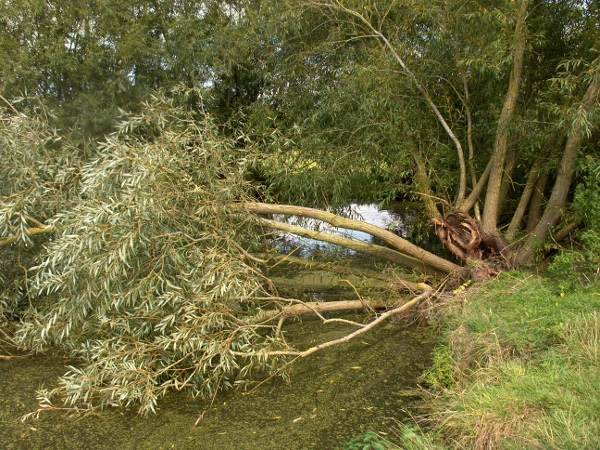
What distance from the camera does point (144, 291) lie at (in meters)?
4.55

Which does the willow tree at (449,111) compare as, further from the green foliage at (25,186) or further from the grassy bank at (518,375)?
the green foliage at (25,186)

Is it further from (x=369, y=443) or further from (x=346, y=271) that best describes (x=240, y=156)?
(x=369, y=443)

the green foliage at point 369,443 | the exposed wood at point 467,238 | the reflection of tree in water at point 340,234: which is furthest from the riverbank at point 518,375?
the reflection of tree in water at point 340,234

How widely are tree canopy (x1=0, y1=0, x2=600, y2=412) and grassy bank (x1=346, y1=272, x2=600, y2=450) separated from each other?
997mm

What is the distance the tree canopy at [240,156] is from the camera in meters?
4.57

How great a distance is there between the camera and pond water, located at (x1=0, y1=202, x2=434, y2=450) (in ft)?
12.9

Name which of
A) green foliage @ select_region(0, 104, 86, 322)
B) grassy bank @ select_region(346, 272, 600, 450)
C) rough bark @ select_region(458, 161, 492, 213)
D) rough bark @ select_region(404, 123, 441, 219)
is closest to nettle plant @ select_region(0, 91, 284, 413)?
green foliage @ select_region(0, 104, 86, 322)

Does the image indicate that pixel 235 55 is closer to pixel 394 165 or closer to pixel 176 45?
pixel 176 45

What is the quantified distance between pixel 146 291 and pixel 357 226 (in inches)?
102

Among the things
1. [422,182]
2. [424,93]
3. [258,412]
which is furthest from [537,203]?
[258,412]

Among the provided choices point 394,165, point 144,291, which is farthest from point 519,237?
point 144,291

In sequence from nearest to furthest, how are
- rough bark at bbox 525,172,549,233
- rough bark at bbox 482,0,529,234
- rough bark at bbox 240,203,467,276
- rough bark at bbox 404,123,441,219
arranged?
rough bark at bbox 482,0,529,234
rough bark at bbox 240,203,467,276
rough bark at bbox 525,172,549,233
rough bark at bbox 404,123,441,219

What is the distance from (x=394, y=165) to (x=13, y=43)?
6.75 m

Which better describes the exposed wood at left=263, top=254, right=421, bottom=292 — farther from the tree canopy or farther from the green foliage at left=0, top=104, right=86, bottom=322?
the green foliage at left=0, top=104, right=86, bottom=322
